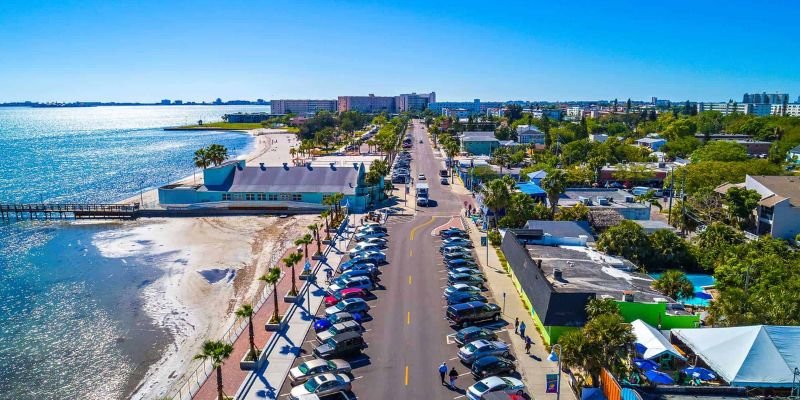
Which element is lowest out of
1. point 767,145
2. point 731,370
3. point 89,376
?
point 89,376

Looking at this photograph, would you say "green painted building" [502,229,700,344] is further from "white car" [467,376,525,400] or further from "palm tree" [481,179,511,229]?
"palm tree" [481,179,511,229]

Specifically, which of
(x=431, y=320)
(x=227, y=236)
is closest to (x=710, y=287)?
(x=431, y=320)

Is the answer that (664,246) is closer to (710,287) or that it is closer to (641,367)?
(710,287)

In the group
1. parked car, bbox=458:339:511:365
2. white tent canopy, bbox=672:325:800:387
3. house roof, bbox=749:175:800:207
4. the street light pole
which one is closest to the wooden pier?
parked car, bbox=458:339:511:365

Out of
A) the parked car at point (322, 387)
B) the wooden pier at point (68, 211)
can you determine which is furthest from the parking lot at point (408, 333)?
the wooden pier at point (68, 211)

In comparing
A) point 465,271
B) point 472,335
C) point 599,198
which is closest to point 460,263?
point 465,271

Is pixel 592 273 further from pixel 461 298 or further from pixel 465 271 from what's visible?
pixel 465 271
